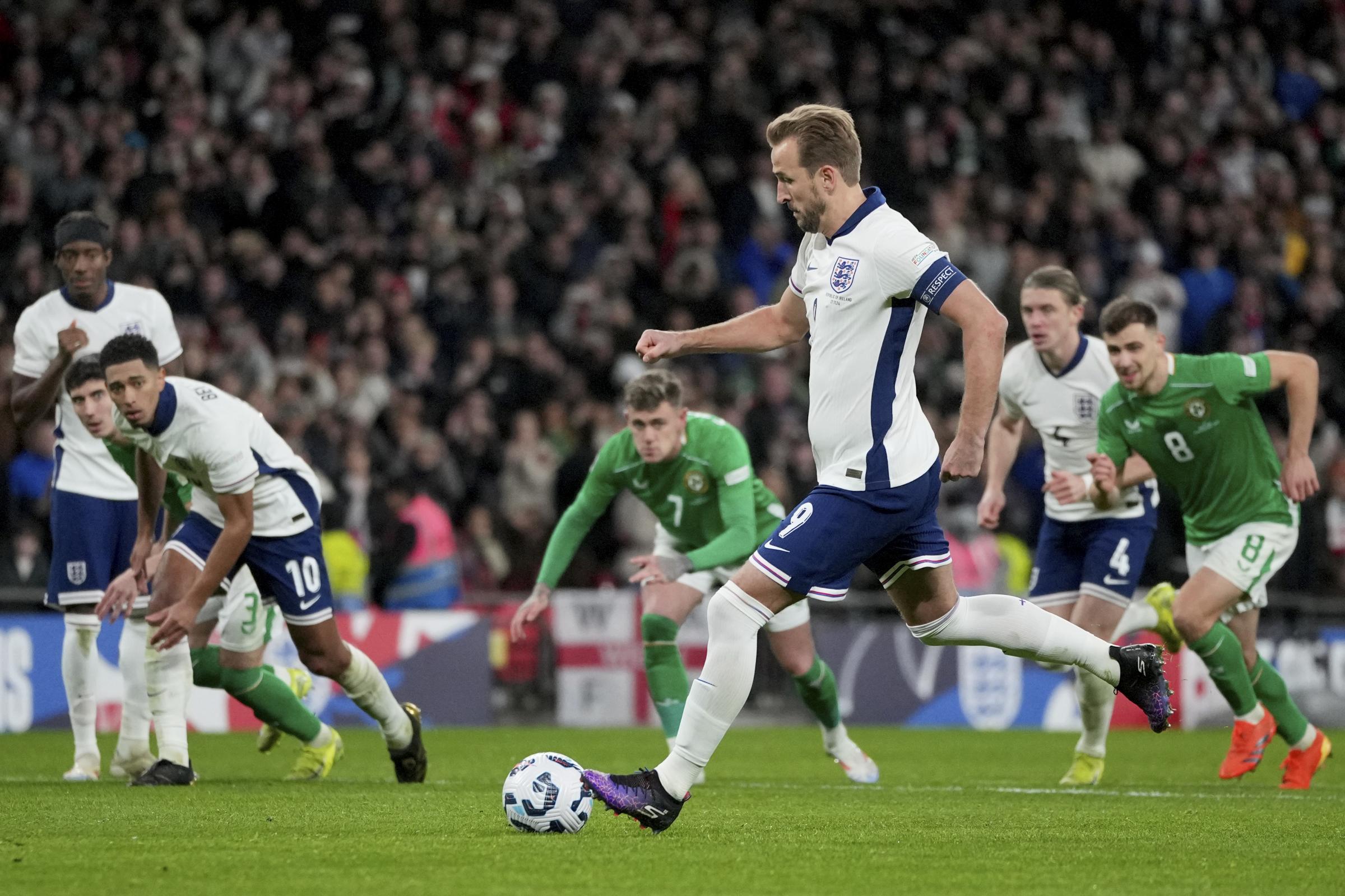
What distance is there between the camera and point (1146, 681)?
6957 mm

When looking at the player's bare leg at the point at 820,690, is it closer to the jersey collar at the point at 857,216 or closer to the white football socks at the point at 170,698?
the white football socks at the point at 170,698

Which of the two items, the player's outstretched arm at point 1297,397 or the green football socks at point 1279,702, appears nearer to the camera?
the player's outstretched arm at point 1297,397

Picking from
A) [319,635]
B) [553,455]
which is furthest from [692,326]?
[319,635]

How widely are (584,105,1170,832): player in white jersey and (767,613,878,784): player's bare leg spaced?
3.07m

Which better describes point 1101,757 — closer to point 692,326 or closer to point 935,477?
point 935,477

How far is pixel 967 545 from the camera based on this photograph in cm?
1716

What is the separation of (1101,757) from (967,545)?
722cm

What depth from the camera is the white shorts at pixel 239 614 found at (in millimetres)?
9227

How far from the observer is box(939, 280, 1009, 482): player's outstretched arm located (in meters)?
6.26

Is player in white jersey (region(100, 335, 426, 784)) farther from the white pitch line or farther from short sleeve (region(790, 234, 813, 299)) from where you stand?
short sleeve (region(790, 234, 813, 299))

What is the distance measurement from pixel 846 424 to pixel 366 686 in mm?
3374

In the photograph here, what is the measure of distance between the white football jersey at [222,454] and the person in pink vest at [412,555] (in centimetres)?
693

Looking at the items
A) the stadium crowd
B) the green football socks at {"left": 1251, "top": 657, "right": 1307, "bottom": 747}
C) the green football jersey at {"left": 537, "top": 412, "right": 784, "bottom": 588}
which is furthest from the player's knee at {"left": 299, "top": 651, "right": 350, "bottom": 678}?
the stadium crowd

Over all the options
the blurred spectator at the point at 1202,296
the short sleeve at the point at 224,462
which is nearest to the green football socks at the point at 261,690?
the short sleeve at the point at 224,462
